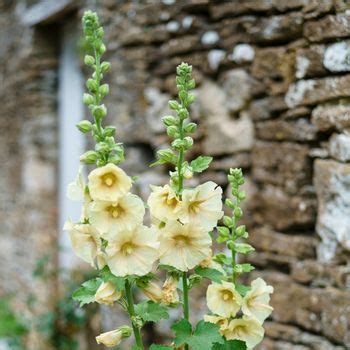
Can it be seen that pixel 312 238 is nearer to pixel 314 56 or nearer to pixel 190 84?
pixel 314 56

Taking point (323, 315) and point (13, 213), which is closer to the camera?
point (323, 315)

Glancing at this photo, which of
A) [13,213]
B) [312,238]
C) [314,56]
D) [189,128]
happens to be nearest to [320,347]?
[312,238]

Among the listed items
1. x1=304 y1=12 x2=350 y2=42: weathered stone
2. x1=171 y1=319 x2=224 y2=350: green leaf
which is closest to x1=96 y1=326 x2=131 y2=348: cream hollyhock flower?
x1=171 y1=319 x2=224 y2=350: green leaf

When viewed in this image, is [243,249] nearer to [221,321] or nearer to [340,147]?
[221,321]

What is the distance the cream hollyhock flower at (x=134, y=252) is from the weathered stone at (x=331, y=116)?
1073mm

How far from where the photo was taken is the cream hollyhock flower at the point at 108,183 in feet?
3.88

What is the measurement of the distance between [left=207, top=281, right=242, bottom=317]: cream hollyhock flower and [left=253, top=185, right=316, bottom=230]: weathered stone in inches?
41.2

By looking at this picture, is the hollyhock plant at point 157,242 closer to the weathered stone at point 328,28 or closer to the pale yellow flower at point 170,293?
the pale yellow flower at point 170,293

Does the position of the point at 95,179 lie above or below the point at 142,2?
below

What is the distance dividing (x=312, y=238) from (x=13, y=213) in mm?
3358

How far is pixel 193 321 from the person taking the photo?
272 cm

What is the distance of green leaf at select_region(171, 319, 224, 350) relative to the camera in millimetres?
1203

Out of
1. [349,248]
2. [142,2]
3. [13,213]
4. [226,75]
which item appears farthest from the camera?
[13,213]

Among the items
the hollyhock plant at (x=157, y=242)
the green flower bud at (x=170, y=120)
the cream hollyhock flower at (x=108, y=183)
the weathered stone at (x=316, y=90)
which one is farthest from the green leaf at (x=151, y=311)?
the weathered stone at (x=316, y=90)
